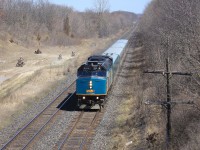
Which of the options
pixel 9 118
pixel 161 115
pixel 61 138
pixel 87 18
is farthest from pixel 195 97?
pixel 87 18

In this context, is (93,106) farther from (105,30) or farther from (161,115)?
(105,30)

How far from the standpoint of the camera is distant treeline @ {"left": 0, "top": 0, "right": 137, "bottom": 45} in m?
80.0

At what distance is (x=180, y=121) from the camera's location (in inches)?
632

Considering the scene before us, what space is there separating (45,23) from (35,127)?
80.0 metres

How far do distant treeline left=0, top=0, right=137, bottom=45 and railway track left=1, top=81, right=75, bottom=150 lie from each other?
146 feet

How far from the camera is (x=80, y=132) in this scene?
61.7 feet

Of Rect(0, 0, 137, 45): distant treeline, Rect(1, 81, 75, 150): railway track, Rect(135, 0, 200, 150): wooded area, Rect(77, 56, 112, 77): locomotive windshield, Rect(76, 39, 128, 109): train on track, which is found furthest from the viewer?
Rect(0, 0, 137, 45): distant treeline

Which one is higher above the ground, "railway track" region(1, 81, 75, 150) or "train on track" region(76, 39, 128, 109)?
"train on track" region(76, 39, 128, 109)

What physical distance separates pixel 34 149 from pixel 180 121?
6539mm

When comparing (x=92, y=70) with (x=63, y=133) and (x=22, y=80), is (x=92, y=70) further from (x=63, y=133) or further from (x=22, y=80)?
(x=22, y=80)

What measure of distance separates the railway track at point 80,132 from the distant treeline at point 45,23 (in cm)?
4762

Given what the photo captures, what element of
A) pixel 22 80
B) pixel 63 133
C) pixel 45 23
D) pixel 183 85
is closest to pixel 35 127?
pixel 63 133

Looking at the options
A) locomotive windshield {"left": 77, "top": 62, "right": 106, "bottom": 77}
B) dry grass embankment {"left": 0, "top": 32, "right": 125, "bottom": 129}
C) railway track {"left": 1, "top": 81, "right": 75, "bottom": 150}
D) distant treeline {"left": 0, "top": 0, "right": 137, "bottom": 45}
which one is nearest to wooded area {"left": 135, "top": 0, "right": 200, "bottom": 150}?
locomotive windshield {"left": 77, "top": 62, "right": 106, "bottom": 77}

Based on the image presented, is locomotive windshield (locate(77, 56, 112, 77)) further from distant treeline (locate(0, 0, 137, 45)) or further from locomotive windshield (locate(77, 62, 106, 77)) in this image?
distant treeline (locate(0, 0, 137, 45))
